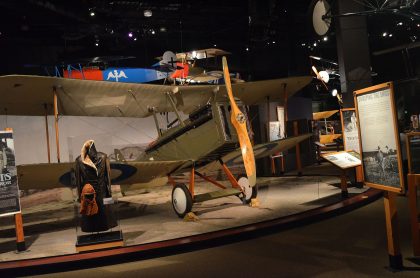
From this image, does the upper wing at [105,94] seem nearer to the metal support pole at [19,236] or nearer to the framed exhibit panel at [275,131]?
the metal support pole at [19,236]

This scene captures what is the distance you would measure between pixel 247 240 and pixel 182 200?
156 centimetres

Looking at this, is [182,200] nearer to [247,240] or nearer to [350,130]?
[247,240]

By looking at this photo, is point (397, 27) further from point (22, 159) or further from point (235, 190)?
point (22, 159)

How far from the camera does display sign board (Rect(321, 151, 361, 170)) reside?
6.67m

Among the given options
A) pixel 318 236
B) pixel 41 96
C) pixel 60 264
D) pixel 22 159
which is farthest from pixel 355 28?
pixel 22 159

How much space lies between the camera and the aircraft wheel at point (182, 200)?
5.96 m

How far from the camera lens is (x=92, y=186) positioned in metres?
4.56

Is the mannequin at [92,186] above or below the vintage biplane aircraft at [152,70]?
below

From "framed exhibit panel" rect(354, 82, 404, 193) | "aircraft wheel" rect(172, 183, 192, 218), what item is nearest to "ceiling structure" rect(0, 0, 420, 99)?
"framed exhibit panel" rect(354, 82, 404, 193)

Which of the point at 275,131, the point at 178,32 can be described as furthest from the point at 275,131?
the point at 178,32

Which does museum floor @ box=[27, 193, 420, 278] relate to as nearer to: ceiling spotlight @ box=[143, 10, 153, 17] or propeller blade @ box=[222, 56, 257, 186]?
propeller blade @ box=[222, 56, 257, 186]

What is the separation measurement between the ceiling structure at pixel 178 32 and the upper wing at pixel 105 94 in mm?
2470

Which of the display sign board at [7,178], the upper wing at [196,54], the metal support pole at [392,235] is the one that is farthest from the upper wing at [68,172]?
the upper wing at [196,54]

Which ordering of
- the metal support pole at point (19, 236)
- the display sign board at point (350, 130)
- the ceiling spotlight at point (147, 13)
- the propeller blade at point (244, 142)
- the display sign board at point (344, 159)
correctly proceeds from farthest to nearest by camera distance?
the ceiling spotlight at point (147, 13), the display sign board at point (350, 130), the display sign board at point (344, 159), the propeller blade at point (244, 142), the metal support pole at point (19, 236)
